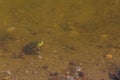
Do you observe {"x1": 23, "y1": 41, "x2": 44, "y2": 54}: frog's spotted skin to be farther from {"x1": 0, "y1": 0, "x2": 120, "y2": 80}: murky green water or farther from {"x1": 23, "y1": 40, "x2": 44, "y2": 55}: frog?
{"x1": 0, "y1": 0, "x2": 120, "y2": 80}: murky green water

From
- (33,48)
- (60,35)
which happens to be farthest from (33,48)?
(60,35)

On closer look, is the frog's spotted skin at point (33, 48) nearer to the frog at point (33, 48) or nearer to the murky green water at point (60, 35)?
the frog at point (33, 48)

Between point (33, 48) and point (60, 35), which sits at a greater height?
point (60, 35)

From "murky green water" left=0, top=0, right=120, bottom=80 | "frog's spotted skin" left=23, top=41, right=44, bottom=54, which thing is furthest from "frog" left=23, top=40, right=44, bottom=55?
"murky green water" left=0, top=0, right=120, bottom=80

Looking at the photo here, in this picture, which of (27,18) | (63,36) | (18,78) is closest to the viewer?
(18,78)

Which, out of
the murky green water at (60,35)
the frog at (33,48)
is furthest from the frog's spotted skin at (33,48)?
the murky green water at (60,35)

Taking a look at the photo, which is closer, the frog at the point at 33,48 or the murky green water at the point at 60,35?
the murky green water at the point at 60,35

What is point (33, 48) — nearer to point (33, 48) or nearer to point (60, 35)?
point (33, 48)

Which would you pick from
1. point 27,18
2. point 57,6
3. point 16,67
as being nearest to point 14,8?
point 27,18

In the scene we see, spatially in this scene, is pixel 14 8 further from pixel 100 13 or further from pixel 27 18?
pixel 100 13
